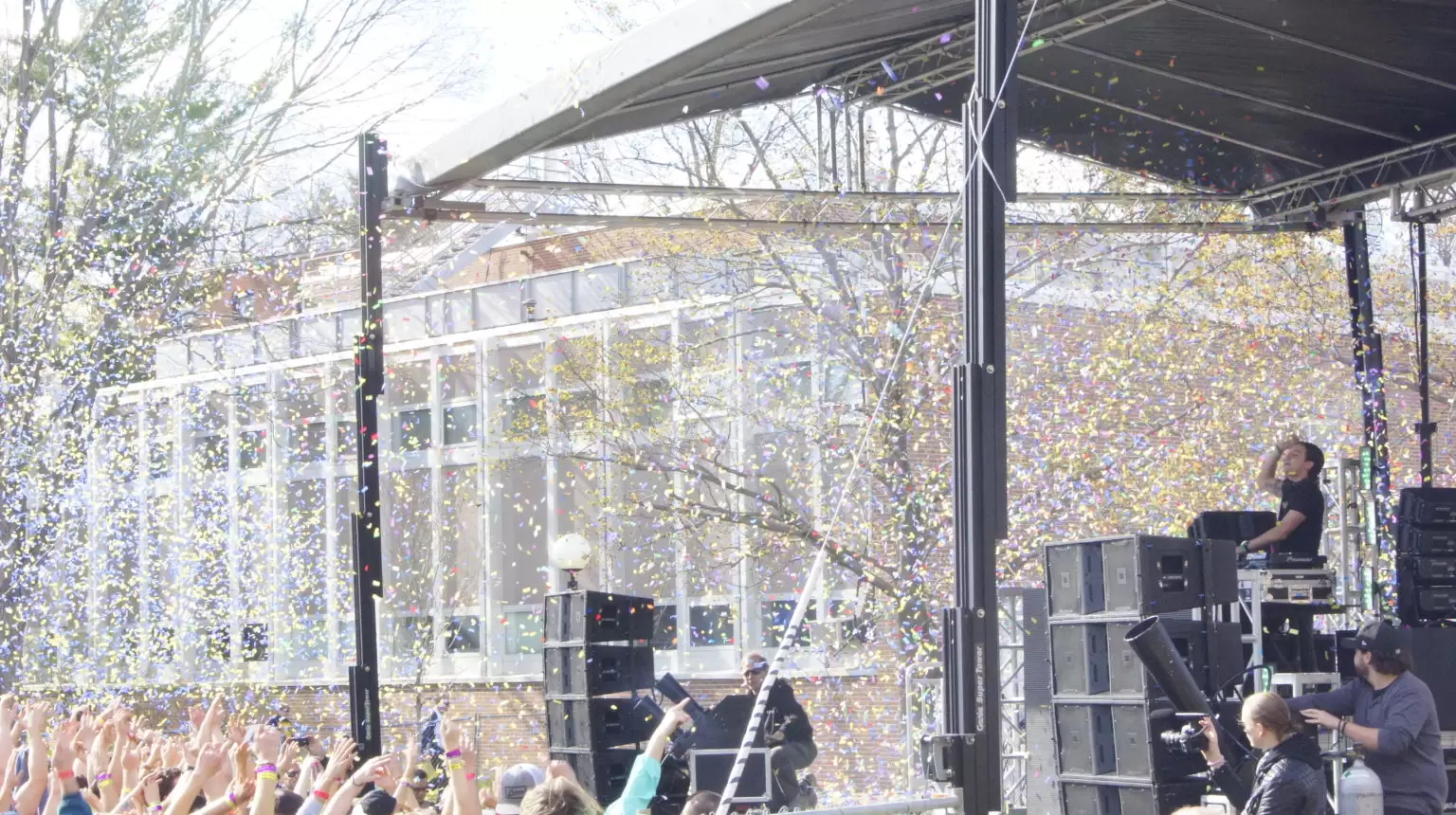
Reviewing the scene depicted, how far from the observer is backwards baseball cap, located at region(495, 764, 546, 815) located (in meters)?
4.90

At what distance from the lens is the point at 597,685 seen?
31.4 ft

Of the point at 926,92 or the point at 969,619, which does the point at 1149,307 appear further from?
the point at 969,619

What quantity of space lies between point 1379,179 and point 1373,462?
6.42 feet

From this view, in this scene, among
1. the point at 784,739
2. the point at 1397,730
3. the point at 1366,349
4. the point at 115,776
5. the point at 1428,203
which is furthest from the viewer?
the point at 1366,349

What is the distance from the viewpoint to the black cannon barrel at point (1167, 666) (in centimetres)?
629

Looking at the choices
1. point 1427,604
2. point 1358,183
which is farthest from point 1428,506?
point 1358,183

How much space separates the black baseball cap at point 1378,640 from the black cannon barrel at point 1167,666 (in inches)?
52.8

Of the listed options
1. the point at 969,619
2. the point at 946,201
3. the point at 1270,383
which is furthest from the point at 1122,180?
the point at 969,619

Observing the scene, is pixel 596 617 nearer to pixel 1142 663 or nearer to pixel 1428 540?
pixel 1142 663

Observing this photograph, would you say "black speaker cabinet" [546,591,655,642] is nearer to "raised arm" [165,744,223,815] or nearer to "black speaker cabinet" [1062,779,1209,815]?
"black speaker cabinet" [1062,779,1209,815]

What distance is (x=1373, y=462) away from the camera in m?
11.1

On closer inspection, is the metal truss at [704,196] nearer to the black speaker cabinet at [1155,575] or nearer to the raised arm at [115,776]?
the black speaker cabinet at [1155,575]

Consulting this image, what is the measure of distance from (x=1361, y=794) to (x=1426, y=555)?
3.27m

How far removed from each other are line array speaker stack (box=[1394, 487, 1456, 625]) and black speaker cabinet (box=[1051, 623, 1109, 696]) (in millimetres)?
3336
